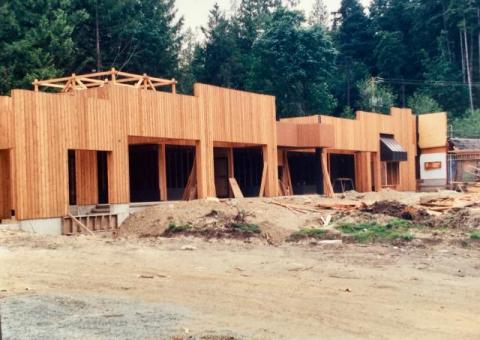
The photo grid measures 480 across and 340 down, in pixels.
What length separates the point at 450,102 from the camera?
6400 cm

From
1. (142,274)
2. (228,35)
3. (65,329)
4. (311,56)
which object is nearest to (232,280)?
(142,274)

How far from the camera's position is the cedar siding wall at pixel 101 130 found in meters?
19.4

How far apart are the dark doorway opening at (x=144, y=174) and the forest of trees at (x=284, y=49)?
438 inches

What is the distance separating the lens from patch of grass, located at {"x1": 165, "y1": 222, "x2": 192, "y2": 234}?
798 inches

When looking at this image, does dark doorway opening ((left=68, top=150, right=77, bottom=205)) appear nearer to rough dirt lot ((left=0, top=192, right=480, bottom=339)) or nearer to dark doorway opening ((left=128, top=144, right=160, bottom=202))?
rough dirt lot ((left=0, top=192, right=480, bottom=339))

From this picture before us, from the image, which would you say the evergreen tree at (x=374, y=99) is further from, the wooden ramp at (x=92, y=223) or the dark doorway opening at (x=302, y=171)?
the wooden ramp at (x=92, y=223)

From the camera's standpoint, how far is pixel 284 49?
186 ft

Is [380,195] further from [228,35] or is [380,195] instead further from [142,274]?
[228,35]

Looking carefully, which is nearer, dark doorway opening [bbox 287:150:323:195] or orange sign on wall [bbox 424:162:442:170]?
dark doorway opening [bbox 287:150:323:195]

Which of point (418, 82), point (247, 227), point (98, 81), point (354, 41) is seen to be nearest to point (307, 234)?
point (247, 227)

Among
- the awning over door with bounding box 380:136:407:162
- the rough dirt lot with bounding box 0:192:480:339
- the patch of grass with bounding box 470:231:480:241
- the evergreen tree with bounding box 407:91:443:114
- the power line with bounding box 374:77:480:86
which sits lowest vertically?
the rough dirt lot with bounding box 0:192:480:339

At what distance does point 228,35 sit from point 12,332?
58115 mm

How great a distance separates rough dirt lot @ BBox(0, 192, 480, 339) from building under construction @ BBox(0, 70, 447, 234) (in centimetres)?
185

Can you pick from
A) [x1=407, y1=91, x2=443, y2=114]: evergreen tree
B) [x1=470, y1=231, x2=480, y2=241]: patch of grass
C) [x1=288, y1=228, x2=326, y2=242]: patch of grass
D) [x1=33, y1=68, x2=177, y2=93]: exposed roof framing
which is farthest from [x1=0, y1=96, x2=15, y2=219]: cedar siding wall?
[x1=407, y1=91, x2=443, y2=114]: evergreen tree
